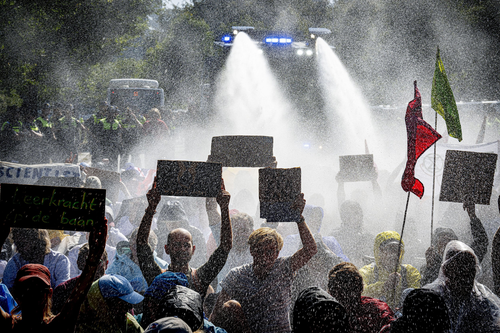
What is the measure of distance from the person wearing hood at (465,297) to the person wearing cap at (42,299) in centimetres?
205

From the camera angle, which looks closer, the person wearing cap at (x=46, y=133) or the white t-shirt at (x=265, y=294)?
the white t-shirt at (x=265, y=294)

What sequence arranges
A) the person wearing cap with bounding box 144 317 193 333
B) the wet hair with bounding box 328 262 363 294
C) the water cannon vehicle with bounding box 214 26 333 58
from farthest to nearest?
the water cannon vehicle with bounding box 214 26 333 58
the wet hair with bounding box 328 262 363 294
the person wearing cap with bounding box 144 317 193 333

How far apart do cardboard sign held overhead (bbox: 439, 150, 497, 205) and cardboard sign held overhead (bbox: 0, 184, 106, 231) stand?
2.91m

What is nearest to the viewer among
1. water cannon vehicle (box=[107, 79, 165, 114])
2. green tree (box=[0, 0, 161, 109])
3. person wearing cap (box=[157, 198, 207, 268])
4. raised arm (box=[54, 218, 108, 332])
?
raised arm (box=[54, 218, 108, 332])

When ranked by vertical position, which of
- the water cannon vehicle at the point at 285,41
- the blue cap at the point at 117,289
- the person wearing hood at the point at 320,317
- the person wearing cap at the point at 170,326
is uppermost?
the water cannon vehicle at the point at 285,41

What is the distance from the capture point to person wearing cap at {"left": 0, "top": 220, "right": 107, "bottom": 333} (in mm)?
2180

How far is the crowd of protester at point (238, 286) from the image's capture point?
227 centimetres

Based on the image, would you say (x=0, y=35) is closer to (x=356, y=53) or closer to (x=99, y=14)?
(x=99, y=14)

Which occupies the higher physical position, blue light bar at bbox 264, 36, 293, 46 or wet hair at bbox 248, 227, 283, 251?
blue light bar at bbox 264, 36, 293, 46

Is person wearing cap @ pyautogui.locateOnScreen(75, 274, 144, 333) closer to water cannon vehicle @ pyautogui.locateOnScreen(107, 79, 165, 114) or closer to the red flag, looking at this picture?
the red flag

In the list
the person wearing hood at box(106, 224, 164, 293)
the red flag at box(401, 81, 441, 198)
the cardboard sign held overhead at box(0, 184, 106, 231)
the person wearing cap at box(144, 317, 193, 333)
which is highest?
the red flag at box(401, 81, 441, 198)

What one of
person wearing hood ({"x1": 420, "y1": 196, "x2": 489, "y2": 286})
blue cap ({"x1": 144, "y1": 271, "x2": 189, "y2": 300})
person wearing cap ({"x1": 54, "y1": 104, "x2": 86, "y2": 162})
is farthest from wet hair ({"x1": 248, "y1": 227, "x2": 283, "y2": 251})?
person wearing cap ({"x1": 54, "y1": 104, "x2": 86, "y2": 162})

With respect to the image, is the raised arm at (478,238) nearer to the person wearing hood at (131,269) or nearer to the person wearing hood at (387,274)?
the person wearing hood at (387,274)

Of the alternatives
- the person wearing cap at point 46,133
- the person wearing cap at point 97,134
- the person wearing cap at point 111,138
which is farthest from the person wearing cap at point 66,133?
the person wearing cap at point 111,138
